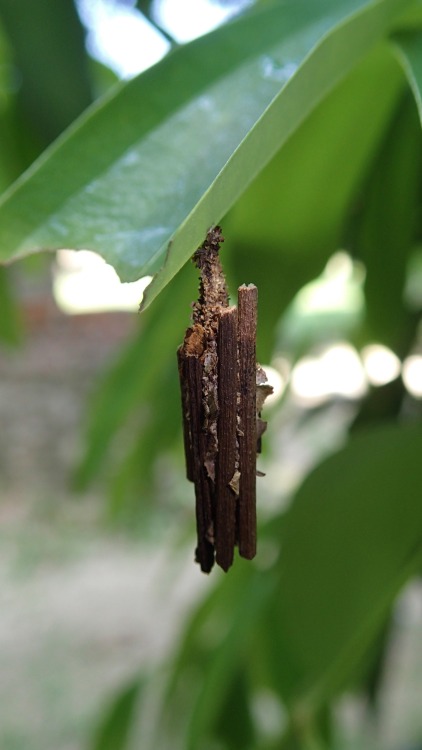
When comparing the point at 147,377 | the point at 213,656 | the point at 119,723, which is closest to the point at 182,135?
the point at 147,377

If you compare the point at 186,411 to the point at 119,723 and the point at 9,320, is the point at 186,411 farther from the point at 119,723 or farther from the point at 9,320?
the point at 119,723

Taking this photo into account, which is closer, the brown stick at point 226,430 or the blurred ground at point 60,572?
the brown stick at point 226,430

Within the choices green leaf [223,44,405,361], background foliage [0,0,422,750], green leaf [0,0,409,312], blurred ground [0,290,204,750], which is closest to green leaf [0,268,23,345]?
background foliage [0,0,422,750]

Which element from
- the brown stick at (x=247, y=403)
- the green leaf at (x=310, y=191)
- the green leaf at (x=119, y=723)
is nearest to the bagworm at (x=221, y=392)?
the brown stick at (x=247, y=403)

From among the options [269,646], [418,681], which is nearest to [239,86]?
[269,646]

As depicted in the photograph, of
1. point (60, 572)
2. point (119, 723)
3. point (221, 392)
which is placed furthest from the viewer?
point (60, 572)

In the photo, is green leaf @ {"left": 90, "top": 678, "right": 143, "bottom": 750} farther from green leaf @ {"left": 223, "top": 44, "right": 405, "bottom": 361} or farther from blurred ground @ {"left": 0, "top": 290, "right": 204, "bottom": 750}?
green leaf @ {"left": 223, "top": 44, "right": 405, "bottom": 361}

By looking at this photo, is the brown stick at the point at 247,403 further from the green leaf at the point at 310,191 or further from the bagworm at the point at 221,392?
the green leaf at the point at 310,191
